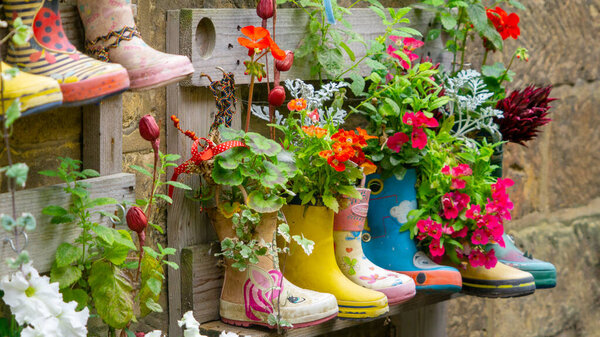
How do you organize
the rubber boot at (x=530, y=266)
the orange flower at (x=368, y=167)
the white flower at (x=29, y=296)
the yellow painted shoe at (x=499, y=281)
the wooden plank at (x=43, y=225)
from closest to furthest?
the white flower at (x=29, y=296), the wooden plank at (x=43, y=225), the orange flower at (x=368, y=167), the yellow painted shoe at (x=499, y=281), the rubber boot at (x=530, y=266)

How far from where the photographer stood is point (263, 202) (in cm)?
165

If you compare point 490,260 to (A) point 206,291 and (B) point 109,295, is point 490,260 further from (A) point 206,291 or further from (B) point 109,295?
(B) point 109,295

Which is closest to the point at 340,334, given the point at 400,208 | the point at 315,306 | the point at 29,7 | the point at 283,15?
the point at 400,208

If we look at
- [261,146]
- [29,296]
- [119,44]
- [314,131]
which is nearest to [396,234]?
[314,131]

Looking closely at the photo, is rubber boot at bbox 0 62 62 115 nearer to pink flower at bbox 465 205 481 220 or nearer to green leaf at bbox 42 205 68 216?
green leaf at bbox 42 205 68 216

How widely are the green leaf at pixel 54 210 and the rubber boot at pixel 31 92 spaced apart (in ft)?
0.85

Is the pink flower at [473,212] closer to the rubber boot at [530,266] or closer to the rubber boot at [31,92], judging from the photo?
the rubber boot at [530,266]

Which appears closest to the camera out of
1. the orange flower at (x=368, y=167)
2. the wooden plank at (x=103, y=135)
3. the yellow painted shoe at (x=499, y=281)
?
the wooden plank at (x=103, y=135)

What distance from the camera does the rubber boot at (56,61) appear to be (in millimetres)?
1267

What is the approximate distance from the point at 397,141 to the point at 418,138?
0.06m

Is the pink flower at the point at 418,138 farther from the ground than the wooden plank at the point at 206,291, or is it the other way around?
the pink flower at the point at 418,138

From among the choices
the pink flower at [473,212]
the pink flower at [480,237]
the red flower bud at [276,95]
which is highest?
the red flower bud at [276,95]

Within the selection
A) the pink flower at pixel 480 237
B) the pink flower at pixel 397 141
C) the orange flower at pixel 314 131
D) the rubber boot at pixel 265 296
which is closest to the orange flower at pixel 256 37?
the orange flower at pixel 314 131

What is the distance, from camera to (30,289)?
127 cm
